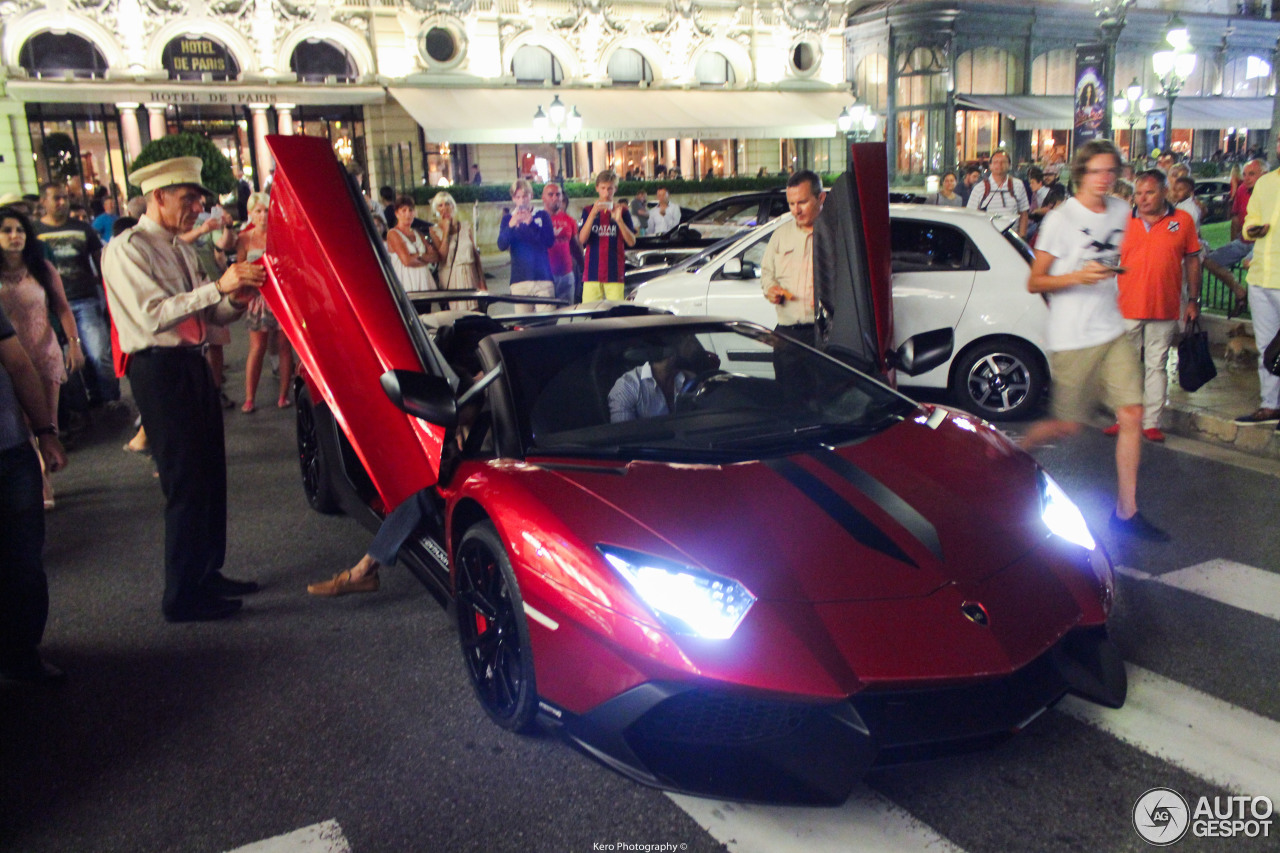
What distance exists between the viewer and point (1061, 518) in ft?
10.7

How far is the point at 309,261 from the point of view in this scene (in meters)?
3.97

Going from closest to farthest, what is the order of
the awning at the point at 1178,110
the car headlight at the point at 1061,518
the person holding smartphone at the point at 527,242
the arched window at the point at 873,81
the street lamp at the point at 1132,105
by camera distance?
the car headlight at the point at 1061,518 → the person holding smartphone at the point at 527,242 → the street lamp at the point at 1132,105 → the awning at the point at 1178,110 → the arched window at the point at 873,81

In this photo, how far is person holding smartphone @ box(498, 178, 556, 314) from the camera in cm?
962

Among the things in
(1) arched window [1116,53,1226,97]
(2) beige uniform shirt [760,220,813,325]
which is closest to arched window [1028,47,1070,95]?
(1) arched window [1116,53,1226,97]

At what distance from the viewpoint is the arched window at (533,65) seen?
31.9 m

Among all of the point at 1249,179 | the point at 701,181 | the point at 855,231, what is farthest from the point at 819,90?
the point at 855,231

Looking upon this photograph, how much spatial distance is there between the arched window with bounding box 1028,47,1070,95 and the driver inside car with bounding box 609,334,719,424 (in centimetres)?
3841

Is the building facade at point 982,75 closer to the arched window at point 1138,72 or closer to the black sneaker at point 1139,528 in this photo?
the arched window at point 1138,72

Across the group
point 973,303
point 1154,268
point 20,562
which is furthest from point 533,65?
point 20,562

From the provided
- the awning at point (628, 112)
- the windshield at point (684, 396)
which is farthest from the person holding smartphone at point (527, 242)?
the awning at point (628, 112)

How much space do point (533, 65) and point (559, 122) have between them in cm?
724

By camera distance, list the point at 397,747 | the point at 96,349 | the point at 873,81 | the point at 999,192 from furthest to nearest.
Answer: the point at 873,81 < the point at 999,192 < the point at 96,349 < the point at 397,747

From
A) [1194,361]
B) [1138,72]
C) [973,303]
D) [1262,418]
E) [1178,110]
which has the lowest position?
[1262,418]

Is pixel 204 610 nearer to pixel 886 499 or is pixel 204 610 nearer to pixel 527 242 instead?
pixel 886 499
